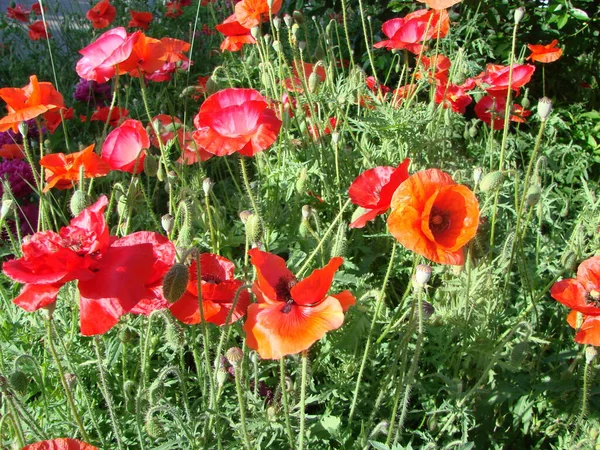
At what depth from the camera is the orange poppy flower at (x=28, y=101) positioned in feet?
5.64

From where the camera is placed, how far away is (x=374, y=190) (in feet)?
5.07

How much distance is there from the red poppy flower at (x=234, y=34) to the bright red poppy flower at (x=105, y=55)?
55cm

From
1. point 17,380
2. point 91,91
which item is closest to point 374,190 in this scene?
point 17,380

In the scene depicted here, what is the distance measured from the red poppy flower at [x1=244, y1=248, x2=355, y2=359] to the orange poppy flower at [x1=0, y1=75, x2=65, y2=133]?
3.26 ft

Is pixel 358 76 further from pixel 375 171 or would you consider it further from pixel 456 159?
pixel 375 171

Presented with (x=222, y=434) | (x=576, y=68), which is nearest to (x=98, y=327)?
(x=222, y=434)

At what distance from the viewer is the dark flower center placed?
4.17 ft

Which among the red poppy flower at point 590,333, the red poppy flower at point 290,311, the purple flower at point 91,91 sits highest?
the red poppy flower at point 290,311

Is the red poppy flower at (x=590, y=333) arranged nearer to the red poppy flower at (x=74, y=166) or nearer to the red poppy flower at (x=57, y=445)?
the red poppy flower at (x=57, y=445)

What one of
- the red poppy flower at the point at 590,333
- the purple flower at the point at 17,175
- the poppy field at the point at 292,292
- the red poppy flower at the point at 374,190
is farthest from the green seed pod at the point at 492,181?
the purple flower at the point at 17,175

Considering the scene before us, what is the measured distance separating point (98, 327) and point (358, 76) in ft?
6.08

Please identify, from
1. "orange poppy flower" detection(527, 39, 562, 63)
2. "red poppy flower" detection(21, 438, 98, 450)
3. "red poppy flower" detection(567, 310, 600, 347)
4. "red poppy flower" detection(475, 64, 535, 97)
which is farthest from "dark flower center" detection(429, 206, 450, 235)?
"orange poppy flower" detection(527, 39, 562, 63)

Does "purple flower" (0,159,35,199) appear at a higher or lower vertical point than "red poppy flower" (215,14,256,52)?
lower

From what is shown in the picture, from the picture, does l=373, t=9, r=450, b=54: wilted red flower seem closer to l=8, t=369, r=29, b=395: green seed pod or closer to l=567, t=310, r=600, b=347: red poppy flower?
l=567, t=310, r=600, b=347: red poppy flower
